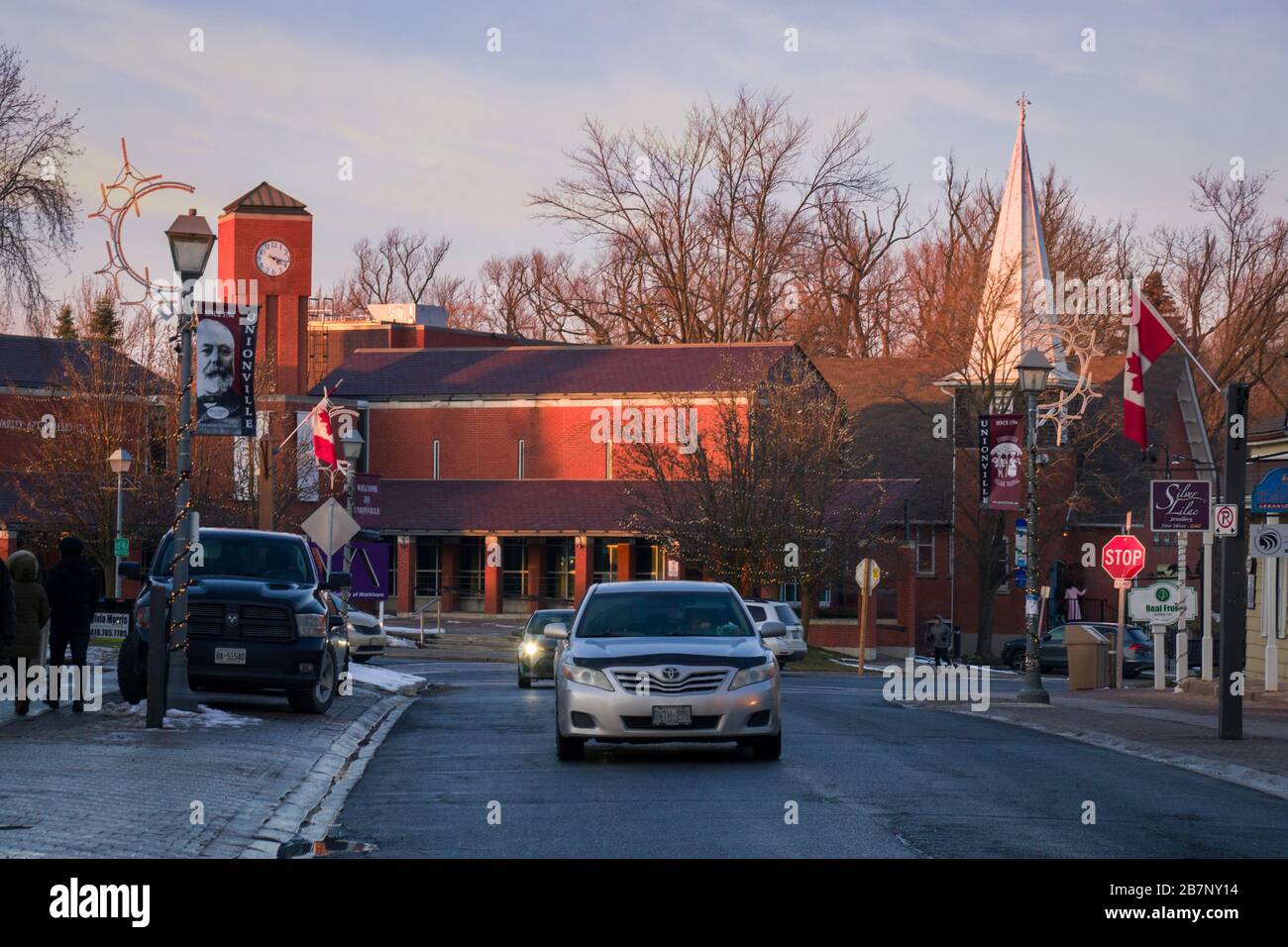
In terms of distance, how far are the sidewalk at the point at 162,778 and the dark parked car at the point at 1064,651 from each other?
89.4 feet

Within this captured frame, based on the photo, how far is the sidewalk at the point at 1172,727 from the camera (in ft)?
57.9

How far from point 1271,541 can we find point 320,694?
1498 cm

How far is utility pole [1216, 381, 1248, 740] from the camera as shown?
64.7 feet

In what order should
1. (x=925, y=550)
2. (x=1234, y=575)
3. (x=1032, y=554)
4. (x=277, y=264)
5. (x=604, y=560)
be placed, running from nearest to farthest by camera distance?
(x=1234, y=575) → (x=1032, y=554) → (x=925, y=550) → (x=604, y=560) → (x=277, y=264)

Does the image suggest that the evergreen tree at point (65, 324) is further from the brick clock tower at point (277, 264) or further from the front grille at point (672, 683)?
the front grille at point (672, 683)

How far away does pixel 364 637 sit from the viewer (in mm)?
38844

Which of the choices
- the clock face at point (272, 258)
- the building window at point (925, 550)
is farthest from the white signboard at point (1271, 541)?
the clock face at point (272, 258)

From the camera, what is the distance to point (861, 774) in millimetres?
15734

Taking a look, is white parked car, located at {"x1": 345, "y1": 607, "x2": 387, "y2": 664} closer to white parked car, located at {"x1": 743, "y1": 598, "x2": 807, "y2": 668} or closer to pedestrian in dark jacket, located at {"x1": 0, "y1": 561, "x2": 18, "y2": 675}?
white parked car, located at {"x1": 743, "y1": 598, "x2": 807, "y2": 668}

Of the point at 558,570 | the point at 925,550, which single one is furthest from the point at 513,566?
the point at 925,550

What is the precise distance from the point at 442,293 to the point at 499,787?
295 ft

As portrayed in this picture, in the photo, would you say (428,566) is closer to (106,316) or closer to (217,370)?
(106,316)

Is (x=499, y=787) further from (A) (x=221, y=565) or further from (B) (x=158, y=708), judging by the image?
(A) (x=221, y=565)
